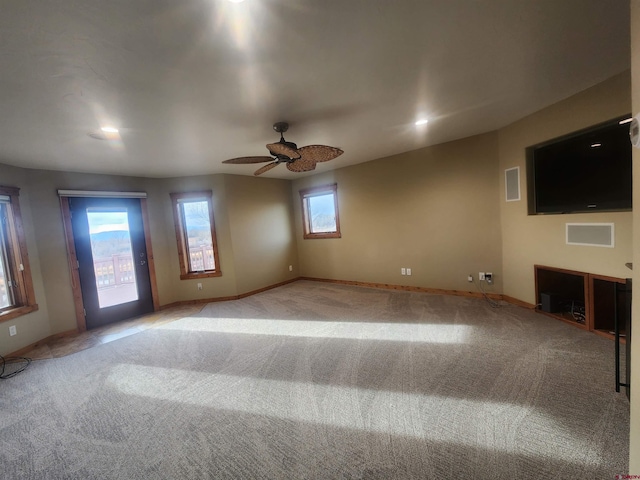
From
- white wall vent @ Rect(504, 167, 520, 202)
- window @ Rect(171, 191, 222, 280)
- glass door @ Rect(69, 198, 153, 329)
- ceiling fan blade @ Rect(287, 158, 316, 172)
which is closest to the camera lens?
ceiling fan blade @ Rect(287, 158, 316, 172)

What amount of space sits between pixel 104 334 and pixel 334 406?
12.2ft

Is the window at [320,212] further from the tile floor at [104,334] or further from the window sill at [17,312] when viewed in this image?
the window sill at [17,312]

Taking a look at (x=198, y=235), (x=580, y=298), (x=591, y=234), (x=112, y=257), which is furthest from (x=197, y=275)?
(x=580, y=298)

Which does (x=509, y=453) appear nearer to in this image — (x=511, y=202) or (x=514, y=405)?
(x=514, y=405)

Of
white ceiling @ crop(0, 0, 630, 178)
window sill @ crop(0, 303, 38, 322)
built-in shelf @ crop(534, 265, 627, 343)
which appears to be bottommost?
built-in shelf @ crop(534, 265, 627, 343)

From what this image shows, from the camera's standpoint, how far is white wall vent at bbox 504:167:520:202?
3363mm

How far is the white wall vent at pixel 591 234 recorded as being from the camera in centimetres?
252

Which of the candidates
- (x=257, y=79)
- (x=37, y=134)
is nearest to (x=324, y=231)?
(x=257, y=79)

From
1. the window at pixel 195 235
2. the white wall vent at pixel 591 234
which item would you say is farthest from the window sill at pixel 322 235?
the white wall vent at pixel 591 234

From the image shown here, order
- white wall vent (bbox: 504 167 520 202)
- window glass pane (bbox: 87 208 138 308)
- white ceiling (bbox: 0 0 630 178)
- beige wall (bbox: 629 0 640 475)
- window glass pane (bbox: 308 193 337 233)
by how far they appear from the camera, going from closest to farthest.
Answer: beige wall (bbox: 629 0 640 475) < white ceiling (bbox: 0 0 630 178) < white wall vent (bbox: 504 167 520 202) < window glass pane (bbox: 87 208 138 308) < window glass pane (bbox: 308 193 337 233)

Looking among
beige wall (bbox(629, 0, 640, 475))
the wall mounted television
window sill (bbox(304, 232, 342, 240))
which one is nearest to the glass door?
window sill (bbox(304, 232, 342, 240))

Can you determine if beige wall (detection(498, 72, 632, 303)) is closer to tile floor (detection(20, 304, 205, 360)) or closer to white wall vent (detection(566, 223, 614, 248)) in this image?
white wall vent (detection(566, 223, 614, 248))

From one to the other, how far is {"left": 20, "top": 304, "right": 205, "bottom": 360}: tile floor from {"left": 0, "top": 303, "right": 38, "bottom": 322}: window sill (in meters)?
0.49

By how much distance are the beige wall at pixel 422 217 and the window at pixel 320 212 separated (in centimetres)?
16
